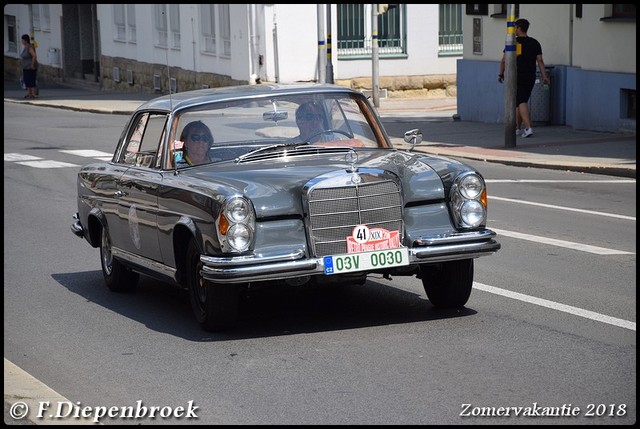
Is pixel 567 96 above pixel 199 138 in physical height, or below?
below

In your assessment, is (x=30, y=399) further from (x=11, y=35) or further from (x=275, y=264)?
(x=11, y=35)

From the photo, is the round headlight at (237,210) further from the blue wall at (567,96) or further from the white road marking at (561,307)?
the blue wall at (567,96)

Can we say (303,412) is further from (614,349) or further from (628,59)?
(628,59)

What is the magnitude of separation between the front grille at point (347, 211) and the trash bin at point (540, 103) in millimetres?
16476

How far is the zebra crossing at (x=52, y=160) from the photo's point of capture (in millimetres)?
21469

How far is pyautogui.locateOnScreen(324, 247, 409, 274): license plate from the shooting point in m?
7.99

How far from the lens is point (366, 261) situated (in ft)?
26.5

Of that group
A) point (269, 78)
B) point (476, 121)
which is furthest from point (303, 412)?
point (269, 78)

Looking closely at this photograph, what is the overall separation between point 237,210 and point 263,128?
138cm

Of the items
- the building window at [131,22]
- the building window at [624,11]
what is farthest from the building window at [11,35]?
the building window at [624,11]

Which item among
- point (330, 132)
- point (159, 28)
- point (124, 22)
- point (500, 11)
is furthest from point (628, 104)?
point (124, 22)

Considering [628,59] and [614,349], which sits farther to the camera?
[628,59]

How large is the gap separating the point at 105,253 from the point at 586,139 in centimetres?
1325

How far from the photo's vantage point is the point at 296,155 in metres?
8.89
